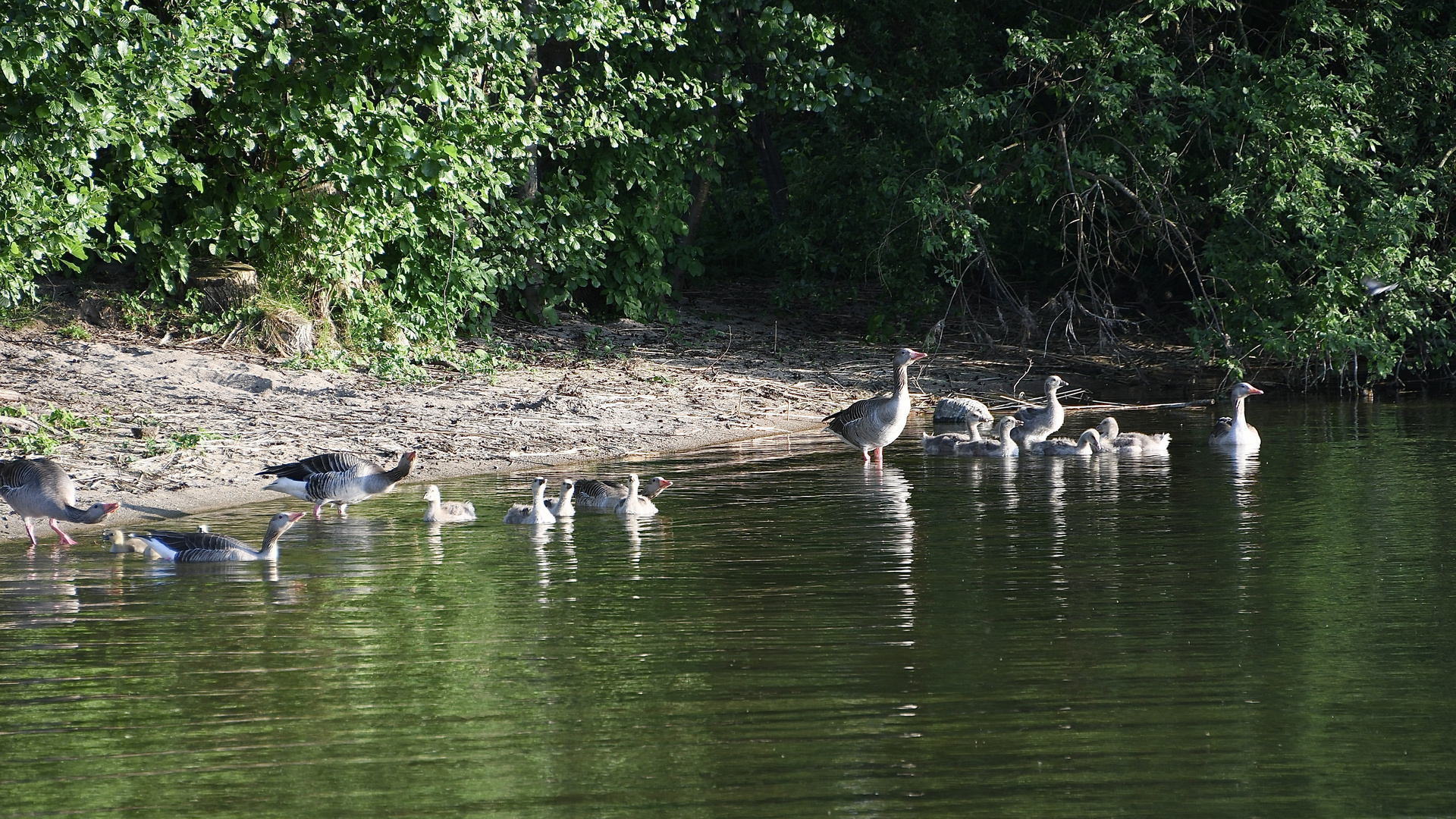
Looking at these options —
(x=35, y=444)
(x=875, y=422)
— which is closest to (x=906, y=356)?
(x=875, y=422)

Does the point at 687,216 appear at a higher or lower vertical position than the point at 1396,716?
higher

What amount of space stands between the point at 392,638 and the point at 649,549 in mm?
3249

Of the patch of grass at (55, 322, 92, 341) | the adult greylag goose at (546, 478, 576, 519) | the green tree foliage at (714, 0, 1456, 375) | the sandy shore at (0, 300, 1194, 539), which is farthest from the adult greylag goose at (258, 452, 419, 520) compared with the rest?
the green tree foliage at (714, 0, 1456, 375)

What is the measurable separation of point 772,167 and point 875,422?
13.5 meters

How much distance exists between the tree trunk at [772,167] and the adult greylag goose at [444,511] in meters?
Result: 17.5

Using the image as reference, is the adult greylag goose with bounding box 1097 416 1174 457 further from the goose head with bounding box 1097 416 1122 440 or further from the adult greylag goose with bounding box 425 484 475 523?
the adult greylag goose with bounding box 425 484 475 523

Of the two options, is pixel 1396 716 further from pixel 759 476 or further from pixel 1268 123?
pixel 1268 123

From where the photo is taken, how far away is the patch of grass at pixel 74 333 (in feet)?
63.6

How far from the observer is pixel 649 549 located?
11.6m

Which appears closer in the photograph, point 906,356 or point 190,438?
point 190,438

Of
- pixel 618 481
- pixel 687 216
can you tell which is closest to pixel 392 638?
pixel 618 481

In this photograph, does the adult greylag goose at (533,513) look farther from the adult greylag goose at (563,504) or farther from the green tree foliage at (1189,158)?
the green tree foliage at (1189,158)

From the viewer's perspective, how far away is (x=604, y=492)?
1391 centimetres

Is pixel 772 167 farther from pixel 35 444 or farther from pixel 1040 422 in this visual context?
pixel 35 444
